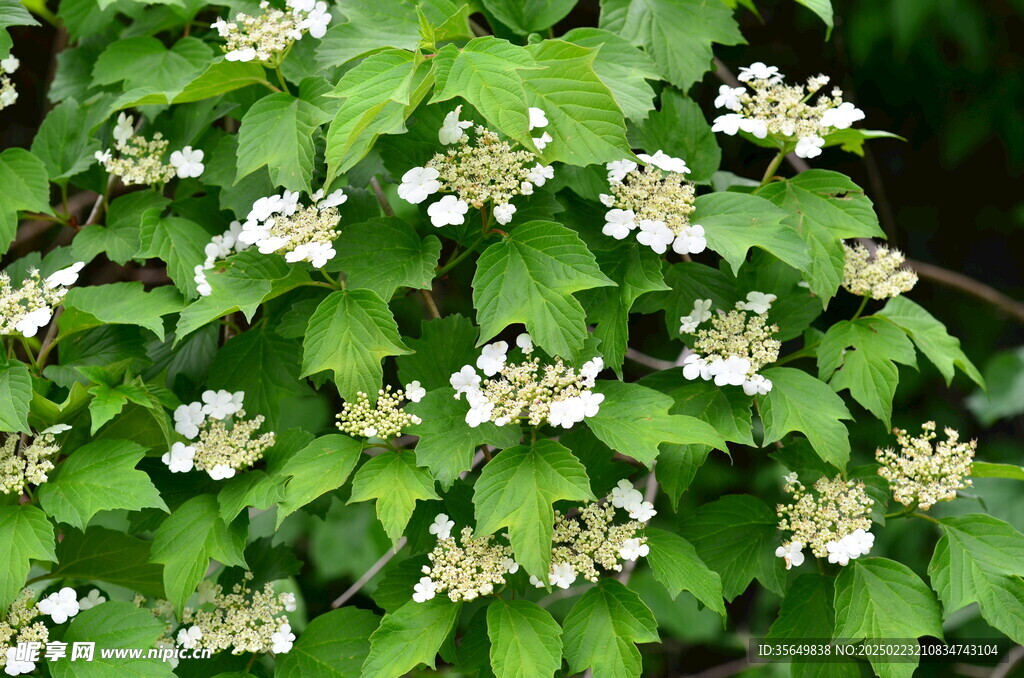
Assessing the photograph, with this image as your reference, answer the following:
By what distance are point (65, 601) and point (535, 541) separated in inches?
28.5

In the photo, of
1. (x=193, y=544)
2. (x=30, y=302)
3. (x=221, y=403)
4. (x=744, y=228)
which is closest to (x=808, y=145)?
(x=744, y=228)

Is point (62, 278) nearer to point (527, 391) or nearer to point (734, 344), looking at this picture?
point (527, 391)

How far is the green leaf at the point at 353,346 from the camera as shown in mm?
1236

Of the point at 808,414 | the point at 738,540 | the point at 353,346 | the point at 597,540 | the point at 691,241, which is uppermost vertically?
the point at 691,241

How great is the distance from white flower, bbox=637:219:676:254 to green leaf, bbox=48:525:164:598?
920 millimetres

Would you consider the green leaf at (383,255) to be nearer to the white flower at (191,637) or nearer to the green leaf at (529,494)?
the green leaf at (529,494)

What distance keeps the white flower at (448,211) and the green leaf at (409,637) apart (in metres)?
0.53

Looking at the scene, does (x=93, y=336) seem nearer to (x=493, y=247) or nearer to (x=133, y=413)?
(x=133, y=413)

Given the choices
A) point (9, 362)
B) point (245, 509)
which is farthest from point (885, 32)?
point (9, 362)

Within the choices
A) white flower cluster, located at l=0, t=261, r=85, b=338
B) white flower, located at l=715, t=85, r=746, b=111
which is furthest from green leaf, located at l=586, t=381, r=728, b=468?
white flower cluster, located at l=0, t=261, r=85, b=338

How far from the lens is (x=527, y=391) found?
1208 millimetres

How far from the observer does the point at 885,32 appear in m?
2.38

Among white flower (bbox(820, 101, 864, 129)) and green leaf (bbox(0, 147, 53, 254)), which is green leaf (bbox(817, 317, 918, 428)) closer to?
white flower (bbox(820, 101, 864, 129))

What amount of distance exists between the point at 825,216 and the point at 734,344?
0.26 m
